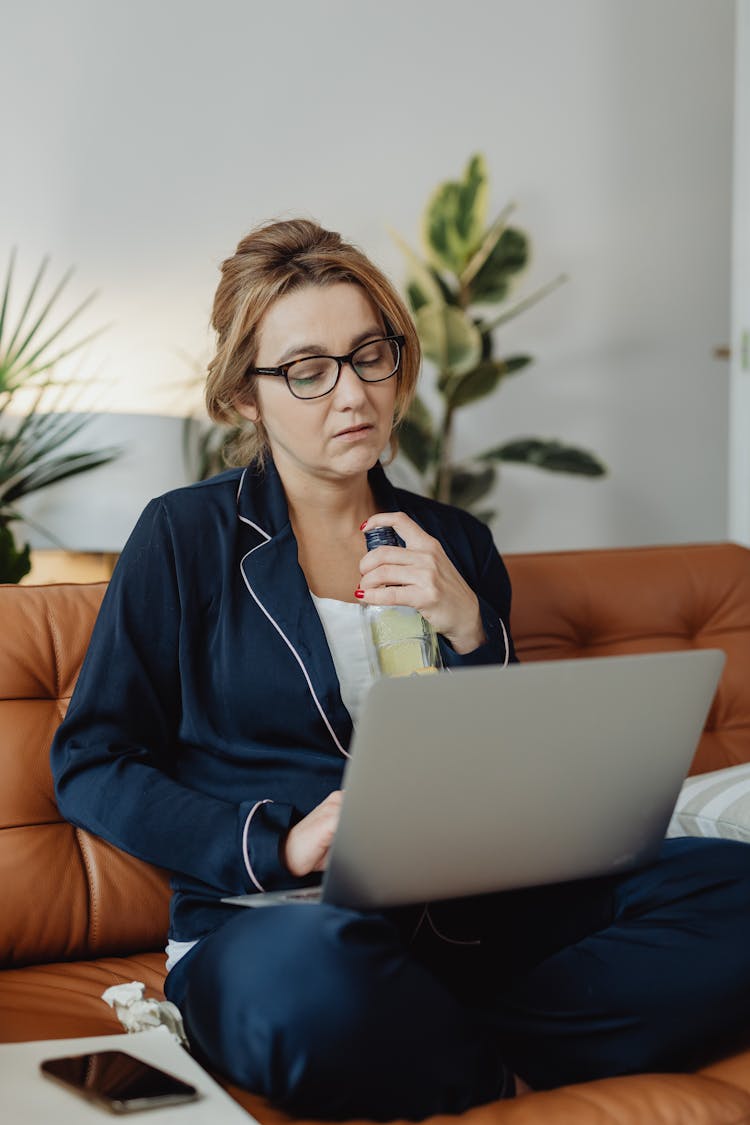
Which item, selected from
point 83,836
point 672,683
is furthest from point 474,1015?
point 83,836

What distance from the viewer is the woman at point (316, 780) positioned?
1.12 m

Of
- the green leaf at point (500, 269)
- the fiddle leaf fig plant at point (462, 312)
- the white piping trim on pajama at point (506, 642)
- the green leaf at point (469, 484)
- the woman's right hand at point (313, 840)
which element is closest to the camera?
the woman's right hand at point (313, 840)

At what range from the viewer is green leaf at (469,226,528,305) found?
10.7ft

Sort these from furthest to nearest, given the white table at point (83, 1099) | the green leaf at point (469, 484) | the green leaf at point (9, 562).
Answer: the green leaf at point (469, 484) → the green leaf at point (9, 562) → the white table at point (83, 1099)

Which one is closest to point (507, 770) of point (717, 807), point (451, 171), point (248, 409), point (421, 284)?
point (717, 807)

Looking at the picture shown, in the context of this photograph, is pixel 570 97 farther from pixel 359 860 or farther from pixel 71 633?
pixel 359 860

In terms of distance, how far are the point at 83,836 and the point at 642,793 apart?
0.72 meters

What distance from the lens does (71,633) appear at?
5.40 feet

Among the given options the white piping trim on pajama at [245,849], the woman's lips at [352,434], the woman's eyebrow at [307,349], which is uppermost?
the woman's eyebrow at [307,349]

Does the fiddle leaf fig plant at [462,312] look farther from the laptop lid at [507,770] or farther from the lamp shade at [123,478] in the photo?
the laptop lid at [507,770]

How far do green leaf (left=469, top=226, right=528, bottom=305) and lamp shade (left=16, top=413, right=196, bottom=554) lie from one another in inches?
37.2

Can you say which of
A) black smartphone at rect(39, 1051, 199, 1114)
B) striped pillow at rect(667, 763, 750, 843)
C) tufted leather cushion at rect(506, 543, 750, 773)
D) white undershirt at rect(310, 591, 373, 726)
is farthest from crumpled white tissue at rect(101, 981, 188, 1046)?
tufted leather cushion at rect(506, 543, 750, 773)

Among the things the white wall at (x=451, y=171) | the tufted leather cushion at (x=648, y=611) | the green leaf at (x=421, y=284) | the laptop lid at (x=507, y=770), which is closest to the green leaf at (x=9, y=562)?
the white wall at (x=451, y=171)

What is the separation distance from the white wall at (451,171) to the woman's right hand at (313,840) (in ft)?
7.19
